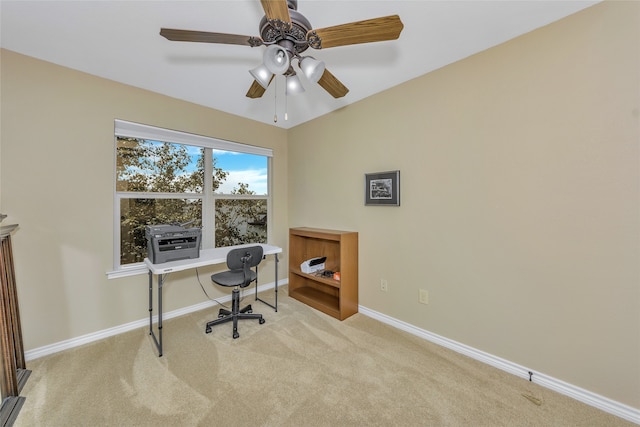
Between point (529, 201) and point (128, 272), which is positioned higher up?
point (529, 201)

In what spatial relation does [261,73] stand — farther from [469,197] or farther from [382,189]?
[469,197]

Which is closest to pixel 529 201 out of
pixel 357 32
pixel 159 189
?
pixel 357 32

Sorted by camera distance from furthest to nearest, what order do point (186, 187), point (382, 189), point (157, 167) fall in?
point (186, 187) → point (157, 167) → point (382, 189)

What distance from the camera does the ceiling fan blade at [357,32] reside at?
1173 mm

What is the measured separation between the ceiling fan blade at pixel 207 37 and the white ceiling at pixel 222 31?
307mm

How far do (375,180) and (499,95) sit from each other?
1208mm

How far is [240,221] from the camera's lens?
11.1 ft

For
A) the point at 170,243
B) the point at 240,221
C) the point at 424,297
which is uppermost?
the point at 240,221

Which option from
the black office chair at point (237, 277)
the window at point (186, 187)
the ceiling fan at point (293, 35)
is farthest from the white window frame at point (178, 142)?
the ceiling fan at point (293, 35)

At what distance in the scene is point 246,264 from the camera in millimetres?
2387

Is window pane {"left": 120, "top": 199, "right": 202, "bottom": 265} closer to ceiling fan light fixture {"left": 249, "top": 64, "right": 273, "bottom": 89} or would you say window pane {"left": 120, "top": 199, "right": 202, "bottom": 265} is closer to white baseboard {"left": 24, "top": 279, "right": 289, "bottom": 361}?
white baseboard {"left": 24, "top": 279, "right": 289, "bottom": 361}

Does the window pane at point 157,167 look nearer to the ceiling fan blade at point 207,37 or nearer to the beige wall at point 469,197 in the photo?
the beige wall at point 469,197

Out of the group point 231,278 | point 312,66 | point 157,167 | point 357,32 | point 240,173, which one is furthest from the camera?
point 240,173

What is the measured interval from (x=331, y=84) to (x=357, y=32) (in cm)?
52
